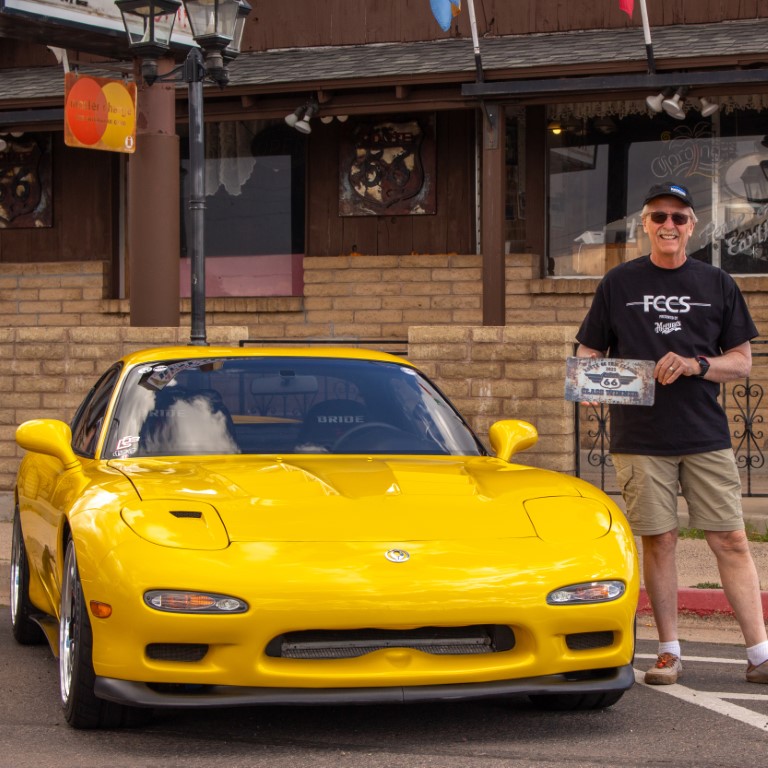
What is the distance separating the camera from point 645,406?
5922 mm

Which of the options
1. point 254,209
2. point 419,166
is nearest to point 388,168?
point 419,166

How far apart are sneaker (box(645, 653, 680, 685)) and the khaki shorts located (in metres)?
0.51

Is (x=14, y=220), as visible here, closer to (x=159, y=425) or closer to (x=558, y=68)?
(x=558, y=68)

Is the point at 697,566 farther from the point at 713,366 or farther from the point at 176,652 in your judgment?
the point at 176,652

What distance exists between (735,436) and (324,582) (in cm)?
941

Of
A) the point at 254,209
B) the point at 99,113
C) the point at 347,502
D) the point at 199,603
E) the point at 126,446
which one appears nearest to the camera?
the point at 199,603

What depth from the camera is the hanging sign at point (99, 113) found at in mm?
11570

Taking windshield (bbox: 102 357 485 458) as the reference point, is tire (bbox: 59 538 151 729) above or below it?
below

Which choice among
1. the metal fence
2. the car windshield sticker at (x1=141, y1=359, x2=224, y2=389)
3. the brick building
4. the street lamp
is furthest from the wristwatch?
the brick building

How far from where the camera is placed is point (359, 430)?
19.8 feet

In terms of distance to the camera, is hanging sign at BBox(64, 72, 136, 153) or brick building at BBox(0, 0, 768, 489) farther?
brick building at BBox(0, 0, 768, 489)

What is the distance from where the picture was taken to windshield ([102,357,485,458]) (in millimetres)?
5824

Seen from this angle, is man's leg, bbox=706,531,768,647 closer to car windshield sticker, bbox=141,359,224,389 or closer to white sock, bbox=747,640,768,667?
white sock, bbox=747,640,768,667

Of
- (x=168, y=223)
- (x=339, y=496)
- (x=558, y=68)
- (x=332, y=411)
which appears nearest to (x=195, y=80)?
(x=168, y=223)
